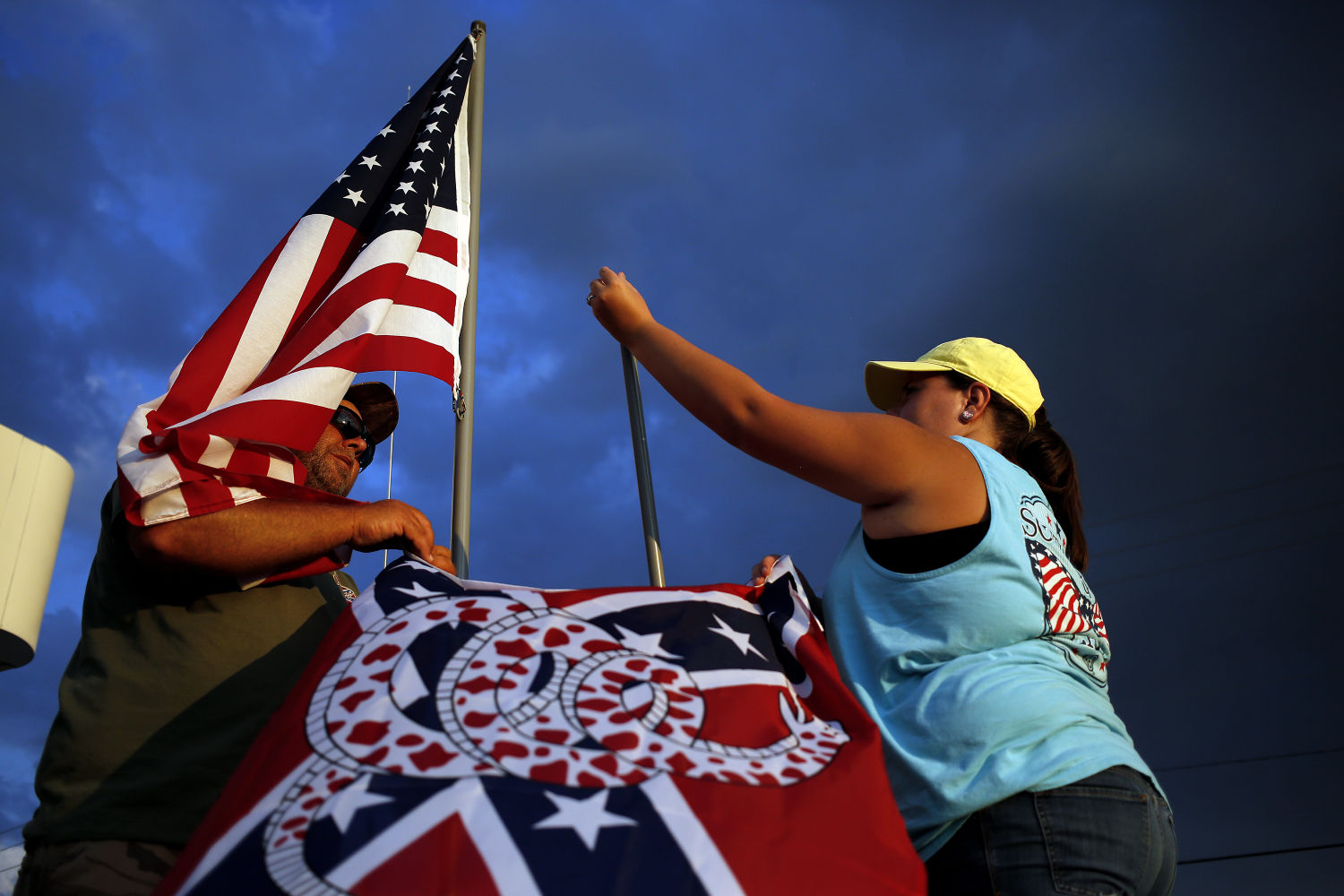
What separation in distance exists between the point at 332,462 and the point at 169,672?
915mm

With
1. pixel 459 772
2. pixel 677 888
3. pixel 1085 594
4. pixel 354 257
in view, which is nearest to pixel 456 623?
pixel 459 772

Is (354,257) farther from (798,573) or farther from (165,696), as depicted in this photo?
(798,573)

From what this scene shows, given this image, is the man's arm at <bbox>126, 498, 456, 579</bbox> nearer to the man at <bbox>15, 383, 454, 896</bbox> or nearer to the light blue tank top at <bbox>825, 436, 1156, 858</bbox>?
the man at <bbox>15, 383, 454, 896</bbox>

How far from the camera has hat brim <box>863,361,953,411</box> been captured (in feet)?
8.60

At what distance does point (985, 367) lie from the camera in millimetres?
2533

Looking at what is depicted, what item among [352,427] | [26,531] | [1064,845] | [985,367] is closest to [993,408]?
[985,367]

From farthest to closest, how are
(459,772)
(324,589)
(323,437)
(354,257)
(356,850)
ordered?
1. (354,257)
2. (323,437)
3. (324,589)
4. (459,772)
5. (356,850)

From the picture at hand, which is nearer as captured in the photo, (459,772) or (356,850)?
(356,850)

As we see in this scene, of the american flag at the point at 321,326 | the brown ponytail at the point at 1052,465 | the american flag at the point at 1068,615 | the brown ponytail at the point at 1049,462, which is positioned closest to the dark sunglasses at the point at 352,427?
the american flag at the point at 321,326

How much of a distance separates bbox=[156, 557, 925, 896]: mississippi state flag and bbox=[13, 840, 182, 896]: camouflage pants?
2.51 ft

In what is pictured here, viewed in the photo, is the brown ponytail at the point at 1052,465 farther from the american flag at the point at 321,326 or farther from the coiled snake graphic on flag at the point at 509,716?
the american flag at the point at 321,326

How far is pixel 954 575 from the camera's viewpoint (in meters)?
2.02

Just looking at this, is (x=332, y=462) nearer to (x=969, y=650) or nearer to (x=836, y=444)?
(x=836, y=444)

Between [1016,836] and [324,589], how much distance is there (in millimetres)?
1907
